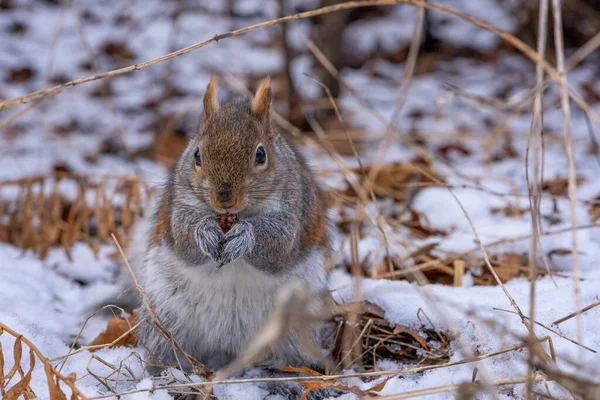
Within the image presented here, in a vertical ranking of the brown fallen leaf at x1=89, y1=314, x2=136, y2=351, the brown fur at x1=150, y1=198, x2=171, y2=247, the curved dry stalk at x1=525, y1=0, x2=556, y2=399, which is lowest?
the brown fallen leaf at x1=89, y1=314, x2=136, y2=351

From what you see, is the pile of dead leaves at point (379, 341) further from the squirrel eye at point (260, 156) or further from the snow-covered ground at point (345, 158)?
the squirrel eye at point (260, 156)

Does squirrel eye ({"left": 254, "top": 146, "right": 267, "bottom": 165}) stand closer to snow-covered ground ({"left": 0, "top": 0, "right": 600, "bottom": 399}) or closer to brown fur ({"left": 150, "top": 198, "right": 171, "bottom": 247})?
→ brown fur ({"left": 150, "top": 198, "right": 171, "bottom": 247})

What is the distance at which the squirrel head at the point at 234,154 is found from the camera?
6.38ft

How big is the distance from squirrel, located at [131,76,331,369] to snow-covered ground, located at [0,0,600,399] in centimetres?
18

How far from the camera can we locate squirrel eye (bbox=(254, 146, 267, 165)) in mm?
2066

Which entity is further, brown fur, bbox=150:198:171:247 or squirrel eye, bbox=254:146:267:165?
brown fur, bbox=150:198:171:247

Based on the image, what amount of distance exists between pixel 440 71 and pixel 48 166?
380cm

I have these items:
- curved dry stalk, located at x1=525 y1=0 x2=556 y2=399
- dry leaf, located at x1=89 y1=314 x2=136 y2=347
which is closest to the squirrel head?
dry leaf, located at x1=89 y1=314 x2=136 y2=347

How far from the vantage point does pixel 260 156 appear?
2.08 meters

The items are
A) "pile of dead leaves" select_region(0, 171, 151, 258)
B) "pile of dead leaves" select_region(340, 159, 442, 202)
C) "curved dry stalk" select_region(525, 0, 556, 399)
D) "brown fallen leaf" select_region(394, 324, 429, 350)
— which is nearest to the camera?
"curved dry stalk" select_region(525, 0, 556, 399)

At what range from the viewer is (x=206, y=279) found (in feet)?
6.93

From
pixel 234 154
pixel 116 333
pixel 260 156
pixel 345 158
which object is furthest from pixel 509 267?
pixel 345 158

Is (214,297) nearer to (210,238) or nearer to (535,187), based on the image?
(210,238)

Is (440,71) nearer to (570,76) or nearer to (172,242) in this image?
(570,76)
